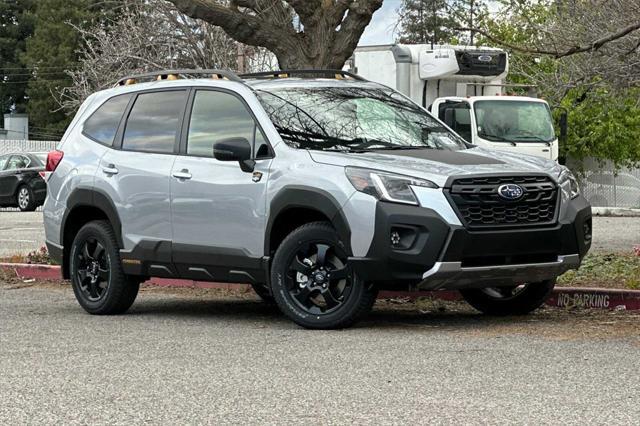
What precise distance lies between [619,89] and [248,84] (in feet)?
19.0

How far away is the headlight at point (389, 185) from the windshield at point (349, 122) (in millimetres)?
717

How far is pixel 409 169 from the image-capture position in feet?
29.6

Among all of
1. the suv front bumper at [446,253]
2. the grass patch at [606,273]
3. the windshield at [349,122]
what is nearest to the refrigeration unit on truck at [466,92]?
the grass patch at [606,273]

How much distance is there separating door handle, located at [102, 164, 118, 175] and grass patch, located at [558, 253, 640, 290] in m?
4.01

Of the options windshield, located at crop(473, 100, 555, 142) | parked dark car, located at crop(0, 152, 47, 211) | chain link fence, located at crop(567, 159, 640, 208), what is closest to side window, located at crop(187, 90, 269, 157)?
windshield, located at crop(473, 100, 555, 142)

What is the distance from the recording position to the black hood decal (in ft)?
30.7

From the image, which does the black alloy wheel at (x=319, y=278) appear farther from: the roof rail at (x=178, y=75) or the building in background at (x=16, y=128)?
the building in background at (x=16, y=128)

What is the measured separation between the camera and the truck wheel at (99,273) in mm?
10781

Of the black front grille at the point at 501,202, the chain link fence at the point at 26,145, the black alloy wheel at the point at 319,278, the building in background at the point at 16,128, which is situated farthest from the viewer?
the building in background at the point at 16,128

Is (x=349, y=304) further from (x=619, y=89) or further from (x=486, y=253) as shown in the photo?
(x=619, y=89)

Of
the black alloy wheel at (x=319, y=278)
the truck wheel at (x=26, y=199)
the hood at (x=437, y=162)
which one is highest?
the hood at (x=437, y=162)

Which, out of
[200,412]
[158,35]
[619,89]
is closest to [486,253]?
[200,412]

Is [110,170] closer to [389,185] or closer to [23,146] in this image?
[389,185]

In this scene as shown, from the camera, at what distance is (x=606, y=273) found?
1223 cm
